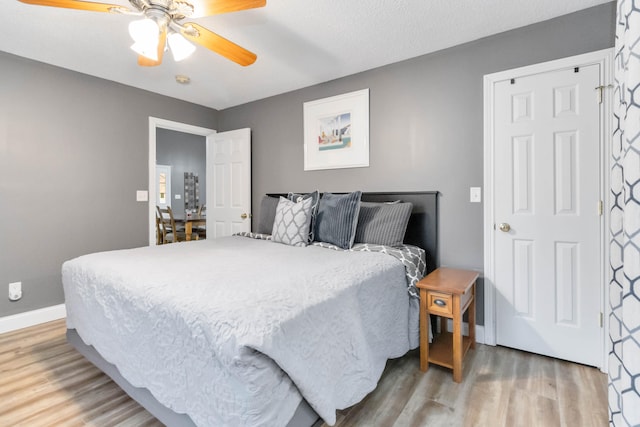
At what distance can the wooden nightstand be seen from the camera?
184cm

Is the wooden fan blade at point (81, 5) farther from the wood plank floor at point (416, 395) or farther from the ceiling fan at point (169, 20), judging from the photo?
the wood plank floor at point (416, 395)

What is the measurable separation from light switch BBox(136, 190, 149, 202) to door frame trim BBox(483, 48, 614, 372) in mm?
3450

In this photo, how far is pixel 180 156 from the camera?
737 centimetres

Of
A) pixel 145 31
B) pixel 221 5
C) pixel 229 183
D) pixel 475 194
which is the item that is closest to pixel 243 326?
pixel 221 5

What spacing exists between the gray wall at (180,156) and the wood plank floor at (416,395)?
5.50 meters

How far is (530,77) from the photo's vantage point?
2.19 m

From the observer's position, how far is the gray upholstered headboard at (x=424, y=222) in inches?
101

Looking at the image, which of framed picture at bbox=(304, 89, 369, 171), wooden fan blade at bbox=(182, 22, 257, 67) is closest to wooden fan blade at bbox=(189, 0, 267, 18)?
wooden fan blade at bbox=(182, 22, 257, 67)

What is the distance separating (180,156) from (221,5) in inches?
255

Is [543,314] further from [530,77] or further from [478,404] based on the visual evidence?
[530,77]

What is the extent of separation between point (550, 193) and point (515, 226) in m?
0.31

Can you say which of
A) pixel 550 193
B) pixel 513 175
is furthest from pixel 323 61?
pixel 550 193

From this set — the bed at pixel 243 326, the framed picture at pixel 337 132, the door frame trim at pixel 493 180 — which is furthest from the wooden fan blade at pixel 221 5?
the door frame trim at pixel 493 180

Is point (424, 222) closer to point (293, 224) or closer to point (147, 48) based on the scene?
point (293, 224)
